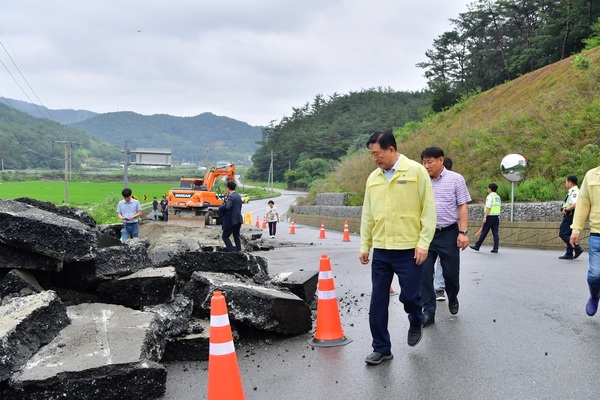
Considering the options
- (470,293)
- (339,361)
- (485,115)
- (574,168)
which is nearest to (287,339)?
(339,361)

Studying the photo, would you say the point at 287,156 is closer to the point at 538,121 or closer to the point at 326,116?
the point at 326,116

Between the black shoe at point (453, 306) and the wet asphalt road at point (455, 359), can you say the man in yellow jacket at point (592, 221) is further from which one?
the black shoe at point (453, 306)

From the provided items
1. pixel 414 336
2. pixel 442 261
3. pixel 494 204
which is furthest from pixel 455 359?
pixel 494 204

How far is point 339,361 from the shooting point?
5551mm

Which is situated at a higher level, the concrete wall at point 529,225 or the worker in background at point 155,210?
the concrete wall at point 529,225

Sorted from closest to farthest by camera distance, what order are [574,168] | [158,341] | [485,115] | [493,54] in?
[158,341]
[574,168]
[485,115]
[493,54]

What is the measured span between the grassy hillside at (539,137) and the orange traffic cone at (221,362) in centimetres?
1613

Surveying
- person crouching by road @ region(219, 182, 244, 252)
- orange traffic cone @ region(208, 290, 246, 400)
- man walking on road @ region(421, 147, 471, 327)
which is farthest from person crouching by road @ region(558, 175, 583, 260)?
orange traffic cone @ region(208, 290, 246, 400)

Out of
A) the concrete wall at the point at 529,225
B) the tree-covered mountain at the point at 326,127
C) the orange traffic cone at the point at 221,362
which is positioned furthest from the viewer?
the tree-covered mountain at the point at 326,127

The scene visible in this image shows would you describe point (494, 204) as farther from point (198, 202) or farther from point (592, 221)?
point (198, 202)

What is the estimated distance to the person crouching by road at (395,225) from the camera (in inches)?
205

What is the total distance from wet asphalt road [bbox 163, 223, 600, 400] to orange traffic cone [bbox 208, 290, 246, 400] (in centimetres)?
54

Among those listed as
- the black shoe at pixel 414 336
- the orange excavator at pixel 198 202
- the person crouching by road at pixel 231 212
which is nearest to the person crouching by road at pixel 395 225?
the black shoe at pixel 414 336

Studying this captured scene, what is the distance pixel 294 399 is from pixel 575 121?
19104 mm
